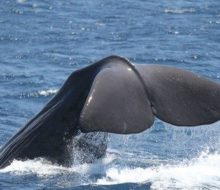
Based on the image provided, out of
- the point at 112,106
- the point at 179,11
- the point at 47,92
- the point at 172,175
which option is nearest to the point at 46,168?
the point at 172,175

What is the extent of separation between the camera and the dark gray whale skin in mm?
7961

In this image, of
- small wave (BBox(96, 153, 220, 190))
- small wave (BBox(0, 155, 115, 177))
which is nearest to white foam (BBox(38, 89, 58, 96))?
small wave (BBox(96, 153, 220, 190))

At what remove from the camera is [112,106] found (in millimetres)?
8062

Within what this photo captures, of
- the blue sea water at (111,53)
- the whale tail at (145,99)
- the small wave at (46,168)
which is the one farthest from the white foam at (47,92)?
the whale tail at (145,99)

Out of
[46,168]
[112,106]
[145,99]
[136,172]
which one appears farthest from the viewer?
[136,172]

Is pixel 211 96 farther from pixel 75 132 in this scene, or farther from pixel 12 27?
pixel 12 27

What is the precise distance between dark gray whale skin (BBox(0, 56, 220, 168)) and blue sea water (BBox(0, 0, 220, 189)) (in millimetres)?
264

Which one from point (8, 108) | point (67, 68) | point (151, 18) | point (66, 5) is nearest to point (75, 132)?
point (8, 108)

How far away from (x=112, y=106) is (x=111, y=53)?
1566cm

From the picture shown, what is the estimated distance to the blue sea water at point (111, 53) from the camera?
958 cm

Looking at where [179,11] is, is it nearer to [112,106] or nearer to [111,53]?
[111,53]

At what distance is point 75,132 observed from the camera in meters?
8.83

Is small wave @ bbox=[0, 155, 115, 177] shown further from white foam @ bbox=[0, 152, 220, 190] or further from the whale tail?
the whale tail

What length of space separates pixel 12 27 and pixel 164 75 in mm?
20480
